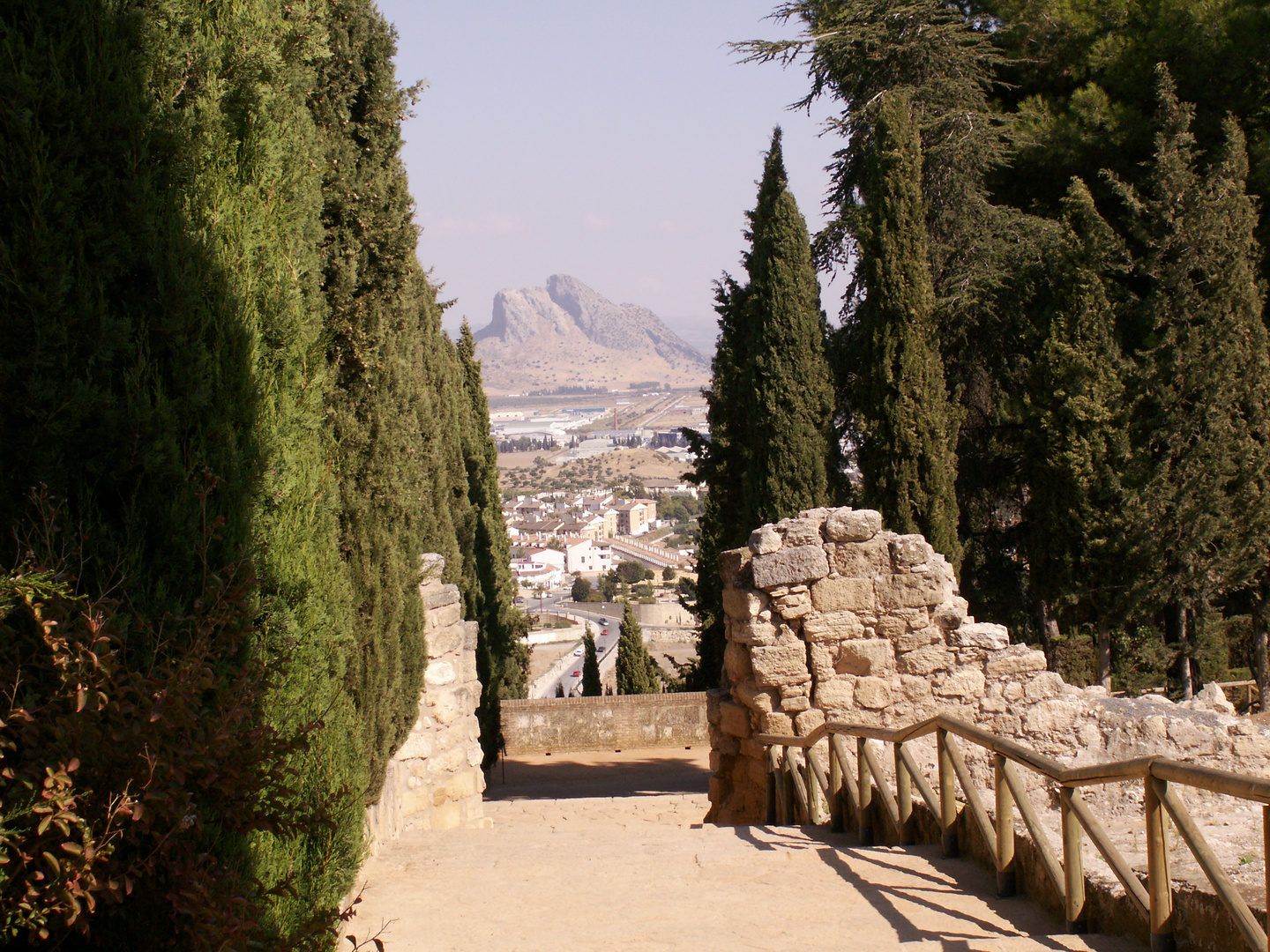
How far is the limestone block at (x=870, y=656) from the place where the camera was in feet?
26.0

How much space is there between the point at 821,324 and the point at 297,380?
13.8m

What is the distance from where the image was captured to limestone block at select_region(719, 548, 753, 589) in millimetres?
8219

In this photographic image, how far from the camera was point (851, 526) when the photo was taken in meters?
7.91

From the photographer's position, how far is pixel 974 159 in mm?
15711

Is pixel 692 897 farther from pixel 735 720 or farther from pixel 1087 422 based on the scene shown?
pixel 1087 422

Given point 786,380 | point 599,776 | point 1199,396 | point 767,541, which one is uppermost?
point 786,380

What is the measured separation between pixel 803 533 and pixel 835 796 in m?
2.01

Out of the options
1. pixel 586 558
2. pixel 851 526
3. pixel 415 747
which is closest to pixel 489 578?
pixel 415 747

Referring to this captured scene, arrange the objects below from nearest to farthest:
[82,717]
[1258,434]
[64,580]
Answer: [82,717]
[64,580]
[1258,434]

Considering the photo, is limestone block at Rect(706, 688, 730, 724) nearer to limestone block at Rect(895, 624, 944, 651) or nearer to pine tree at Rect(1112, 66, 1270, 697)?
limestone block at Rect(895, 624, 944, 651)

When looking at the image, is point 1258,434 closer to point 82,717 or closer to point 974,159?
point 974,159

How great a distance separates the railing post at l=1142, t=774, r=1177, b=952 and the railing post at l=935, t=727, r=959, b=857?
1723mm

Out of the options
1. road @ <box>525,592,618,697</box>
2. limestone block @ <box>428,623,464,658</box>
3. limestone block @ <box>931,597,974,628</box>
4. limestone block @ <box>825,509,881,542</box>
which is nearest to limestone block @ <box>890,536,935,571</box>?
limestone block @ <box>825,509,881,542</box>

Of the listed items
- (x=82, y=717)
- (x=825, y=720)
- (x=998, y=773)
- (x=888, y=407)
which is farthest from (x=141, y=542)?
(x=888, y=407)
